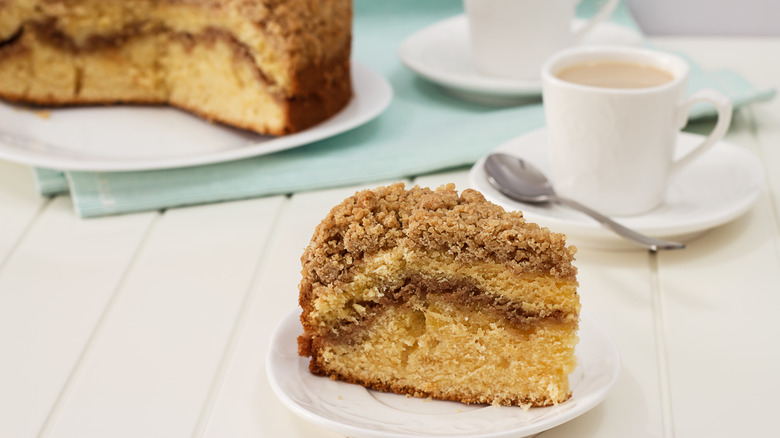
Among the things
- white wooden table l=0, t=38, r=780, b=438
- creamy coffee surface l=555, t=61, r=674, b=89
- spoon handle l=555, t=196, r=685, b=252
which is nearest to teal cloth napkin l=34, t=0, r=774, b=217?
white wooden table l=0, t=38, r=780, b=438

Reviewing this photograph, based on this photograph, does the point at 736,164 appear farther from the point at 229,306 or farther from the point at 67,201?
the point at 67,201

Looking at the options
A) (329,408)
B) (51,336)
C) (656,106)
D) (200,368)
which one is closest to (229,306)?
(200,368)

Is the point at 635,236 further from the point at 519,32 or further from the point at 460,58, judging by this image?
the point at 460,58

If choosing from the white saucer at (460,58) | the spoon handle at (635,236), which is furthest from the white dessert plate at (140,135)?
the spoon handle at (635,236)

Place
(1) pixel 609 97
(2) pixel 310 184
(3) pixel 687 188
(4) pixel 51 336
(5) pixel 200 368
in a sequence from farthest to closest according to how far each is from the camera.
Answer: (2) pixel 310 184 < (3) pixel 687 188 < (1) pixel 609 97 < (4) pixel 51 336 < (5) pixel 200 368

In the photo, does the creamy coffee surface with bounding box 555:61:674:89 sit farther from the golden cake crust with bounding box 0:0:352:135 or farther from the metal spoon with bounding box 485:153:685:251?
the golden cake crust with bounding box 0:0:352:135

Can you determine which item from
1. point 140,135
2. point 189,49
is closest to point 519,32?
point 189,49

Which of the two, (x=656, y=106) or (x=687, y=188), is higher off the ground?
(x=656, y=106)
